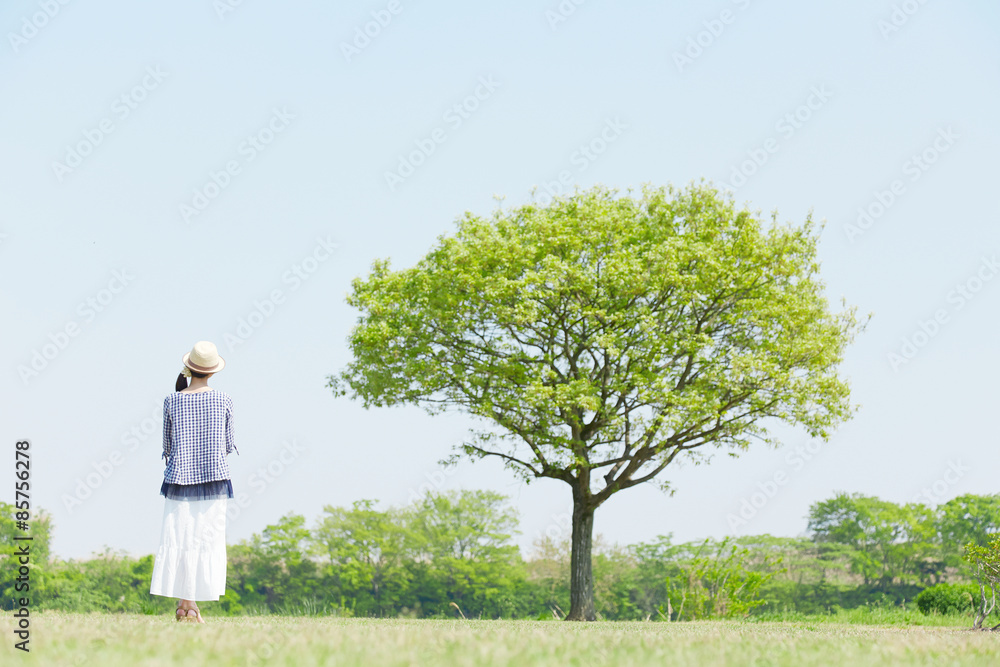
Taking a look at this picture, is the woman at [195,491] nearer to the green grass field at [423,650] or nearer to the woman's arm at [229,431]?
the woman's arm at [229,431]

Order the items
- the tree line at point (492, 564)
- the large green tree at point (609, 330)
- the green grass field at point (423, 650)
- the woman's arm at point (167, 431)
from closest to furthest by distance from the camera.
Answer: the green grass field at point (423, 650), the woman's arm at point (167, 431), the large green tree at point (609, 330), the tree line at point (492, 564)

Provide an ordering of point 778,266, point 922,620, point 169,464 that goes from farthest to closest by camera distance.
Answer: point 778,266 < point 922,620 < point 169,464

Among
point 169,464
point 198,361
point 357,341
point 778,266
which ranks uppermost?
point 778,266

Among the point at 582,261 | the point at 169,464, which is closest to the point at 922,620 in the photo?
the point at 582,261

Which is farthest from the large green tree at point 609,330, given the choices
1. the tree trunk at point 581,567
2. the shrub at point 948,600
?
the shrub at point 948,600

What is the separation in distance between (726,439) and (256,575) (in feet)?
58.9

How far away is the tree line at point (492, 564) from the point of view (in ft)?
85.9

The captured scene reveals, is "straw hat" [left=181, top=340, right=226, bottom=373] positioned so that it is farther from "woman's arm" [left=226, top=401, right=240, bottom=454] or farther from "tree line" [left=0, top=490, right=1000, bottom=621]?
"tree line" [left=0, top=490, right=1000, bottom=621]

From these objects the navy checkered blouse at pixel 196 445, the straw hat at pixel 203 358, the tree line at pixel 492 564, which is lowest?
the tree line at pixel 492 564

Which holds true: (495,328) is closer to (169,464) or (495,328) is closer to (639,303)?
(639,303)

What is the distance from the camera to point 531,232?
664 inches

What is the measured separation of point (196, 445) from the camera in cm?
684

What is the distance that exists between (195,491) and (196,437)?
0.50 m

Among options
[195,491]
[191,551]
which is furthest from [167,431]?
[191,551]
